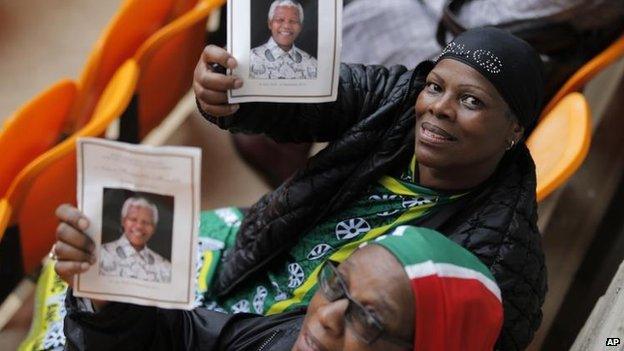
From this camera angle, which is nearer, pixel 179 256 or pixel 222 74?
pixel 179 256

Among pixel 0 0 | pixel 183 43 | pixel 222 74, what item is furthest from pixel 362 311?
pixel 0 0

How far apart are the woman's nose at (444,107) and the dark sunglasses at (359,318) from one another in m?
0.47

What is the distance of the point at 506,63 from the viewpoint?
173 centimetres

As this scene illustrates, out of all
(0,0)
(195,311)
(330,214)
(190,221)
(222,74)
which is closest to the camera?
(190,221)

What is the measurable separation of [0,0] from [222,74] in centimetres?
261

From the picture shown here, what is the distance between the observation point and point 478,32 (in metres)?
1.80

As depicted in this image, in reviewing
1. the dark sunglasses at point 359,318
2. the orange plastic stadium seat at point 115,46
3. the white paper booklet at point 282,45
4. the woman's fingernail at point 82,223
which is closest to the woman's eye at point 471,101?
the white paper booklet at point 282,45

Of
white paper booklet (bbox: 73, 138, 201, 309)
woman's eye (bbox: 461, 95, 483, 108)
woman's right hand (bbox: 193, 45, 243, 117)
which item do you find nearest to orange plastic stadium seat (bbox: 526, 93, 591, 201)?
woman's eye (bbox: 461, 95, 483, 108)

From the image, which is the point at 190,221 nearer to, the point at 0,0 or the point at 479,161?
the point at 479,161

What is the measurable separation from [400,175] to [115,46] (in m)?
1.28

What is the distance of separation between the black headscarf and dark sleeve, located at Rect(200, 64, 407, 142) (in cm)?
19

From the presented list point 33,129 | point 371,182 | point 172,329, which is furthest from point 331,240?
point 33,129

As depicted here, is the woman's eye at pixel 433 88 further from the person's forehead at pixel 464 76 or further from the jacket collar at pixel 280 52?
the jacket collar at pixel 280 52

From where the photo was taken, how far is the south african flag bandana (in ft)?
4.43
